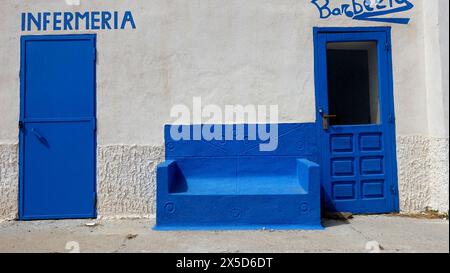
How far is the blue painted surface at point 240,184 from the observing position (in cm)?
404

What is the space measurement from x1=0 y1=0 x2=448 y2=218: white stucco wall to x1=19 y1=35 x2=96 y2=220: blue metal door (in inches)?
5.6

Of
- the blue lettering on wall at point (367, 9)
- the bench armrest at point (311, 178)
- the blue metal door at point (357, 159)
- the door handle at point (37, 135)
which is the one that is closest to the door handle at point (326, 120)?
the blue metal door at point (357, 159)

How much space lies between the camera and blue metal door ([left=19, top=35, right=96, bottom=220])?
4637 mm

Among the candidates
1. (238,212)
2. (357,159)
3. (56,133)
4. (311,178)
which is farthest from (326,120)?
(56,133)

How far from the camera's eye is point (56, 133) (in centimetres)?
464

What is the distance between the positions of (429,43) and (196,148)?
3.36 meters

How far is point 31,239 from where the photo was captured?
3.80m

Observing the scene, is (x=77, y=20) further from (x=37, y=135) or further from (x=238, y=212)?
(x=238, y=212)

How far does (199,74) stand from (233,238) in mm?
2233

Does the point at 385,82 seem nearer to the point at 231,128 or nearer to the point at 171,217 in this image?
the point at 231,128

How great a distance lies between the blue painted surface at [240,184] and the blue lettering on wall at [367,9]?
5.21ft

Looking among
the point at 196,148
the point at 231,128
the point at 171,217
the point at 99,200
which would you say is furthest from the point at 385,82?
the point at 99,200

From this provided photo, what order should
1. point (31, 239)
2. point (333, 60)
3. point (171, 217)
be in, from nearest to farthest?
1. point (31, 239)
2. point (171, 217)
3. point (333, 60)

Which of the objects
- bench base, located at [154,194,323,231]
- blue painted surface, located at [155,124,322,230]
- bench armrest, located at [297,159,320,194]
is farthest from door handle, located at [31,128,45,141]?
bench armrest, located at [297,159,320,194]
